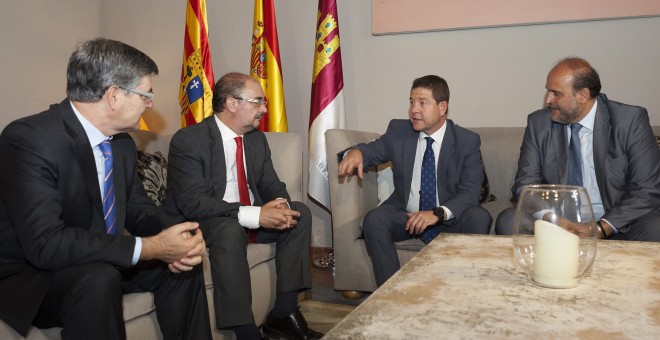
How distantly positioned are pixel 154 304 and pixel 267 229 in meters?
0.76

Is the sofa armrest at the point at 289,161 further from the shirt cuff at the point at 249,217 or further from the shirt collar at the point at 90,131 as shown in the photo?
the shirt collar at the point at 90,131

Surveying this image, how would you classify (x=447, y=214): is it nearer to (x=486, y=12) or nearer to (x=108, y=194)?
(x=486, y=12)

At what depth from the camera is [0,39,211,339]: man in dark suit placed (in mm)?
1608

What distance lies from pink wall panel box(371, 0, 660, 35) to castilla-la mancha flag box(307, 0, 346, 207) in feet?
1.07

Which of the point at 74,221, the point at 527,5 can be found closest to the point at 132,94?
the point at 74,221

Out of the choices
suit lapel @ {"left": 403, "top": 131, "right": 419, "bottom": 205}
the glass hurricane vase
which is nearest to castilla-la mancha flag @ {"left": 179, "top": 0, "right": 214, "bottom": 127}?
suit lapel @ {"left": 403, "top": 131, "right": 419, "bottom": 205}

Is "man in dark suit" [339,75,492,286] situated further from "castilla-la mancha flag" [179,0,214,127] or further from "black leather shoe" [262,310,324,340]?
"castilla-la mancha flag" [179,0,214,127]

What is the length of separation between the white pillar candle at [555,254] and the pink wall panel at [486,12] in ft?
8.27

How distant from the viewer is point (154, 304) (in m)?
1.98

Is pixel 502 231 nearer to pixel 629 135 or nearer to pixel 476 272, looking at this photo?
pixel 629 135

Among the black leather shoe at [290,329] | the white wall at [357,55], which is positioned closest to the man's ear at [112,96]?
the black leather shoe at [290,329]

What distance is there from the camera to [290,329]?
2492mm

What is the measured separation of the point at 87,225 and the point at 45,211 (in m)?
0.22

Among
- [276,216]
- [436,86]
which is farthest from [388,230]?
[436,86]
